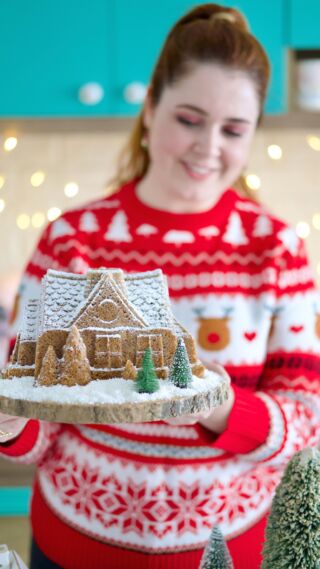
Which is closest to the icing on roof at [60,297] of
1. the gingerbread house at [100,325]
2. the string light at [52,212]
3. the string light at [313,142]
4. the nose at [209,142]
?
the gingerbread house at [100,325]

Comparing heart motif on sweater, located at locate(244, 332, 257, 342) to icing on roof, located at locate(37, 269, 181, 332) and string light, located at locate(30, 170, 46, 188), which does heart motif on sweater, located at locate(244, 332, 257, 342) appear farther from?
string light, located at locate(30, 170, 46, 188)

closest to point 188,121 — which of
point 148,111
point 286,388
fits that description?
point 148,111

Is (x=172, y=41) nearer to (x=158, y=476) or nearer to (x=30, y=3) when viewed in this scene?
(x=158, y=476)

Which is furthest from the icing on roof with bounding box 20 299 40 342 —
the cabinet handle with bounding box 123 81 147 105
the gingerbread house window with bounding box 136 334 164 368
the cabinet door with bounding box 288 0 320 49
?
the cabinet door with bounding box 288 0 320 49

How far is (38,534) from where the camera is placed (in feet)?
3.58

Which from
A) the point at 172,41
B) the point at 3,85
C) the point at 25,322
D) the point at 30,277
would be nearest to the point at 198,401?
the point at 25,322

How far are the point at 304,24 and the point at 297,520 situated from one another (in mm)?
Answer: 1607

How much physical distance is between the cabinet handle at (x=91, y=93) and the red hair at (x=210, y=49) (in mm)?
869

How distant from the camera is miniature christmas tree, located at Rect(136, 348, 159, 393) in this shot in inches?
25.7

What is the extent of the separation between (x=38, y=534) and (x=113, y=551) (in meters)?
0.14

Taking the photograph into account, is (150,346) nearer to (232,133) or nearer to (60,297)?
(60,297)

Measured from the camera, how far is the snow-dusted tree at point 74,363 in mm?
665

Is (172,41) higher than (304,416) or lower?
higher

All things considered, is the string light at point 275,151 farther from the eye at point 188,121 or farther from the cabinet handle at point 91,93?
the eye at point 188,121
